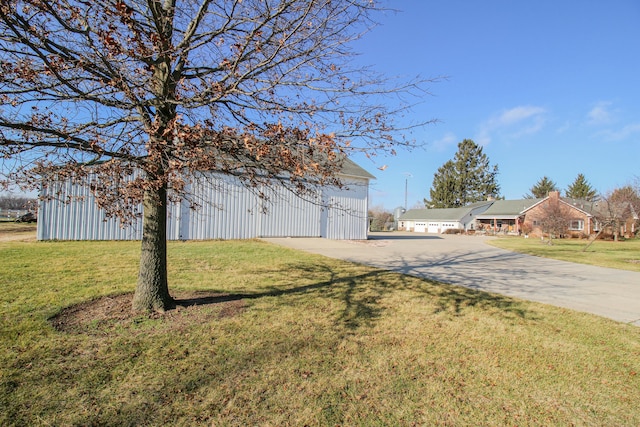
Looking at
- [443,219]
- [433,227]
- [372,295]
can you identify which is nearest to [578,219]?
[443,219]

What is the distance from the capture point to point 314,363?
332 cm

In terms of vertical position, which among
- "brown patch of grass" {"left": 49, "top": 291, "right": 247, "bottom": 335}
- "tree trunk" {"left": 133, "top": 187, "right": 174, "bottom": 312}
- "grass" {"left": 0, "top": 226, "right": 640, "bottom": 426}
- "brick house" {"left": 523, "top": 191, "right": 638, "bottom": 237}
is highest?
"brick house" {"left": 523, "top": 191, "right": 638, "bottom": 237}

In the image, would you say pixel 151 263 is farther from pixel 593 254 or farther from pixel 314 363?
pixel 593 254

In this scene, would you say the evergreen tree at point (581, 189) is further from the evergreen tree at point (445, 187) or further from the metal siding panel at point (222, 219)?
the metal siding panel at point (222, 219)

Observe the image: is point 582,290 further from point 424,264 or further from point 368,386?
point 368,386

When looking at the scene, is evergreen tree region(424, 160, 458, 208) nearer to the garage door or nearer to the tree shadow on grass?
the garage door

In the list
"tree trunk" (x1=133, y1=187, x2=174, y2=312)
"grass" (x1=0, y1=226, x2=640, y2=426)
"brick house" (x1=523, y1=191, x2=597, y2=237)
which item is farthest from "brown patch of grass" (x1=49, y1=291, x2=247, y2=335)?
"brick house" (x1=523, y1=191, x2=597, y2=237)

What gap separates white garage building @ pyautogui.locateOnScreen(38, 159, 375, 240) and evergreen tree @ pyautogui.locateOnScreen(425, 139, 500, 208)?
42.7 metres

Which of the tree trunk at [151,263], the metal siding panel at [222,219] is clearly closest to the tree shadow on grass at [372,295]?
the tree trunk at [151,263]

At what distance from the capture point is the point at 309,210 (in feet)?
61.1

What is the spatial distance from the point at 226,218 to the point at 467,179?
52.9 m

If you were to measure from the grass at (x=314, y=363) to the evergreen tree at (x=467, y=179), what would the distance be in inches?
2244

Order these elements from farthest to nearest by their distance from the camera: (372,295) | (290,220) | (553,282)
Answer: (290,220)
(553,282)
(372,295)

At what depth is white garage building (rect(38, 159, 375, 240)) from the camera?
12.4m
